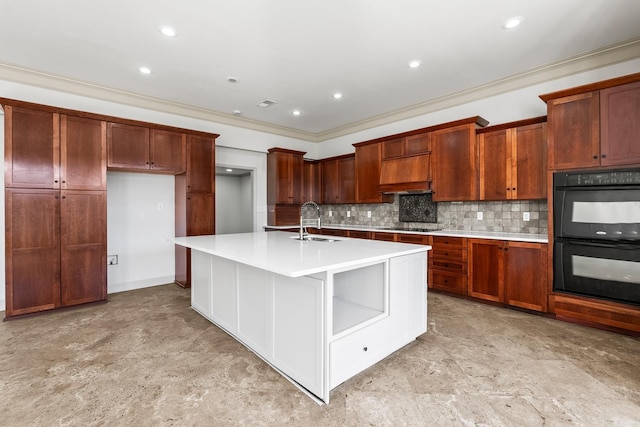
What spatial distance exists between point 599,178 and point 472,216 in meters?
1.61

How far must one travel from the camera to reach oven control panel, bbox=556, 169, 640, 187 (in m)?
2.64

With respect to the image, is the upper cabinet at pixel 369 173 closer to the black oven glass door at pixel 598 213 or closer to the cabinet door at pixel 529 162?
the cabinet door at pixel 529 162

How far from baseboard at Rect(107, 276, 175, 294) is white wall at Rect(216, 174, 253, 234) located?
2.92 metres

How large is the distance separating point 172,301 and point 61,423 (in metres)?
2.22

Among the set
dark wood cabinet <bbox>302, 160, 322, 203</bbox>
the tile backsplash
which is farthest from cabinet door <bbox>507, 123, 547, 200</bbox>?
dark wood cabinet <bbox>302, 160, 322, 203</bbox>

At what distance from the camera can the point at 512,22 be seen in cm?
267

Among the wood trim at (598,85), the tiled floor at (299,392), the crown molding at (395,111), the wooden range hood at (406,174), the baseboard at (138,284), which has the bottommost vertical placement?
the tiled floor at (299,392)

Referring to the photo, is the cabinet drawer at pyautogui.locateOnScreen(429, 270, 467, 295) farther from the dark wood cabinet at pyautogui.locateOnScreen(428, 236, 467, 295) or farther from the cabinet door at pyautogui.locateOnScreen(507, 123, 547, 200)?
the cabinet door at pyautogui.locateOnScreen(507, 123, 547, 200)

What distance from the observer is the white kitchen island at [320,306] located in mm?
1821

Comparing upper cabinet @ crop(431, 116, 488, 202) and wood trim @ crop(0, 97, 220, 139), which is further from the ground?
wood trim @ crop(0, 97, 220, 139)

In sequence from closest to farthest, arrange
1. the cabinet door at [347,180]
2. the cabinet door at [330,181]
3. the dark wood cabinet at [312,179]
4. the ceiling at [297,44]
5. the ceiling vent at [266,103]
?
1. the ceiling at [297,44]
2. the ceiling vent at [266,103]
3. the cabinet door at [347,180]
4. the cabinet door at [330,181]
5. the dark wood cabinet at [312,179]

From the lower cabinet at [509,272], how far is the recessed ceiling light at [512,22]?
218 centimetres

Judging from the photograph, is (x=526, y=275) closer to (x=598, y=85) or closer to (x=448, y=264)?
(x=448, y=264)

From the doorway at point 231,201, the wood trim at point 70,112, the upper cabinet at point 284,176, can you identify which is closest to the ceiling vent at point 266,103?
the upper cabinet at point 284,176
